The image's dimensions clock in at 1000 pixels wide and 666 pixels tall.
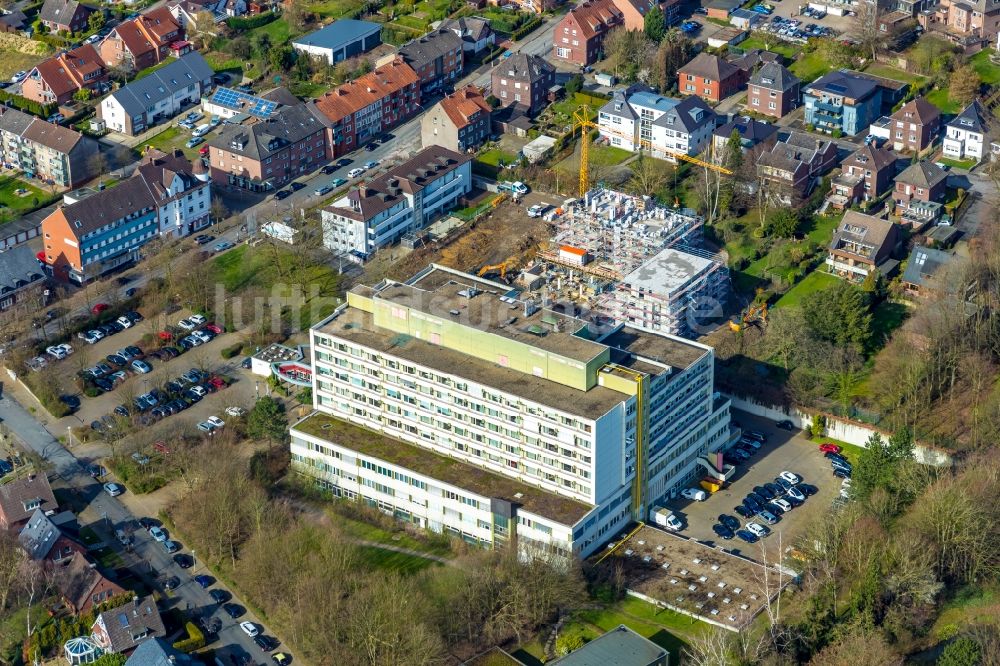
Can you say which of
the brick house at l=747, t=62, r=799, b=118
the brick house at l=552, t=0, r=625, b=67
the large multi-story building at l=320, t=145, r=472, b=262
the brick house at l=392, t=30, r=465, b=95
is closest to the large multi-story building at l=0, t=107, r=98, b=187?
the large multi-story building at l=320, t=145, r=472, b=262

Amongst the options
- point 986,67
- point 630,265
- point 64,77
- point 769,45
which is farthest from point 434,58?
point 986,67

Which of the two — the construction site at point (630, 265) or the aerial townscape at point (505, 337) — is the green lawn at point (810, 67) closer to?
the aerial townscape at point (505, 337)

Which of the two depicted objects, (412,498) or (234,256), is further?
(234,256)

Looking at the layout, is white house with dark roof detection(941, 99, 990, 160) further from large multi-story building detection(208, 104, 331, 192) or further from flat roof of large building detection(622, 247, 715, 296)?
large multi-story building detection(208, 104, 331, 192)

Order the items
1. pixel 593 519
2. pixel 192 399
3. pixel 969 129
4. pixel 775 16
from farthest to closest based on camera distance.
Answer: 1. pixel 775 16
2. pixel 969 129
3. pixel 192 399
4. pixel 593 519

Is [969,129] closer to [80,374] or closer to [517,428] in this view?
[517,428]

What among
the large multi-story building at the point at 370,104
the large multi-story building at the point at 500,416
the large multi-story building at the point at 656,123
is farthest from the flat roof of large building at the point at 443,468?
the large multi-story building at the point at 656,123

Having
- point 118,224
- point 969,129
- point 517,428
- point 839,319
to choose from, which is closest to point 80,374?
point 118,224
